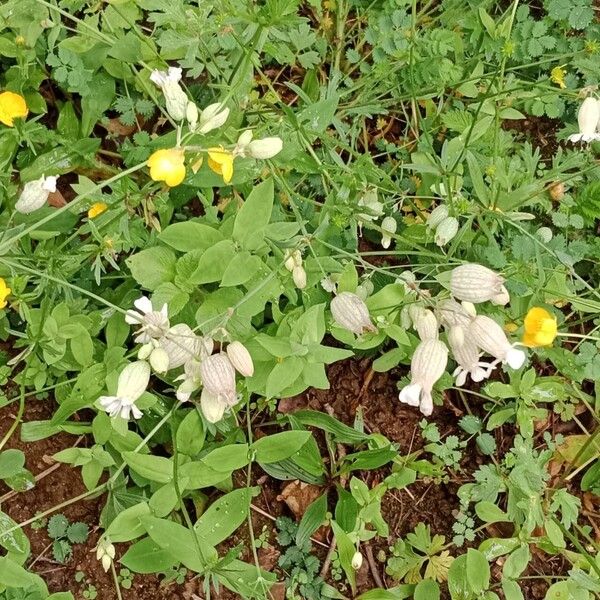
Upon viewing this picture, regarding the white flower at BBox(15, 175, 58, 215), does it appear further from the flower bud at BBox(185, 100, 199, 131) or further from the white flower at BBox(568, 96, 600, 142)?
the white flower at BBox(568, 96, 600, 142)

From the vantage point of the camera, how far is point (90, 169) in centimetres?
231

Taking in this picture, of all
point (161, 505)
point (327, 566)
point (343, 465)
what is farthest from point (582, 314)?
point (161, 505)

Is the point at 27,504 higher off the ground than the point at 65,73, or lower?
lower

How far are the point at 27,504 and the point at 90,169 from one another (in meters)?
1.03

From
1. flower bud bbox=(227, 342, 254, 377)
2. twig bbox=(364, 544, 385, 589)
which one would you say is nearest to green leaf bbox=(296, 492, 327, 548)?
twig bbox=(364, 544, 385, 589)

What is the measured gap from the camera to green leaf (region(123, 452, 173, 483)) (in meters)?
1.91

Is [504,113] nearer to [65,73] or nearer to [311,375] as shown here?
[311,375]

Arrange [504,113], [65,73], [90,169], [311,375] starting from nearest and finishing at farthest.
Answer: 1. [311,375]
2. [65,73]
3. [90,169]
4. [504,113]

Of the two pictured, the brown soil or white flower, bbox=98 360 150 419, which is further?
the brown soil

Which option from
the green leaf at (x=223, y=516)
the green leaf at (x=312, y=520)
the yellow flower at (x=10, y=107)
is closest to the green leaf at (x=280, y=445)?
the green leaf at (x=223, y=516)

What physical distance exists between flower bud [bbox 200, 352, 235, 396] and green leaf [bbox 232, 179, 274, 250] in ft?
1.10

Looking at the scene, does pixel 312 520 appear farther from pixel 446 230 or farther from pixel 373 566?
pixel 446 230

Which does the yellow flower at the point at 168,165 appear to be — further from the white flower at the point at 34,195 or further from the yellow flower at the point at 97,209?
the yellow flower at the point at 97,209

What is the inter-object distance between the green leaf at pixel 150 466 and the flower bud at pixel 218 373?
1.26ft
